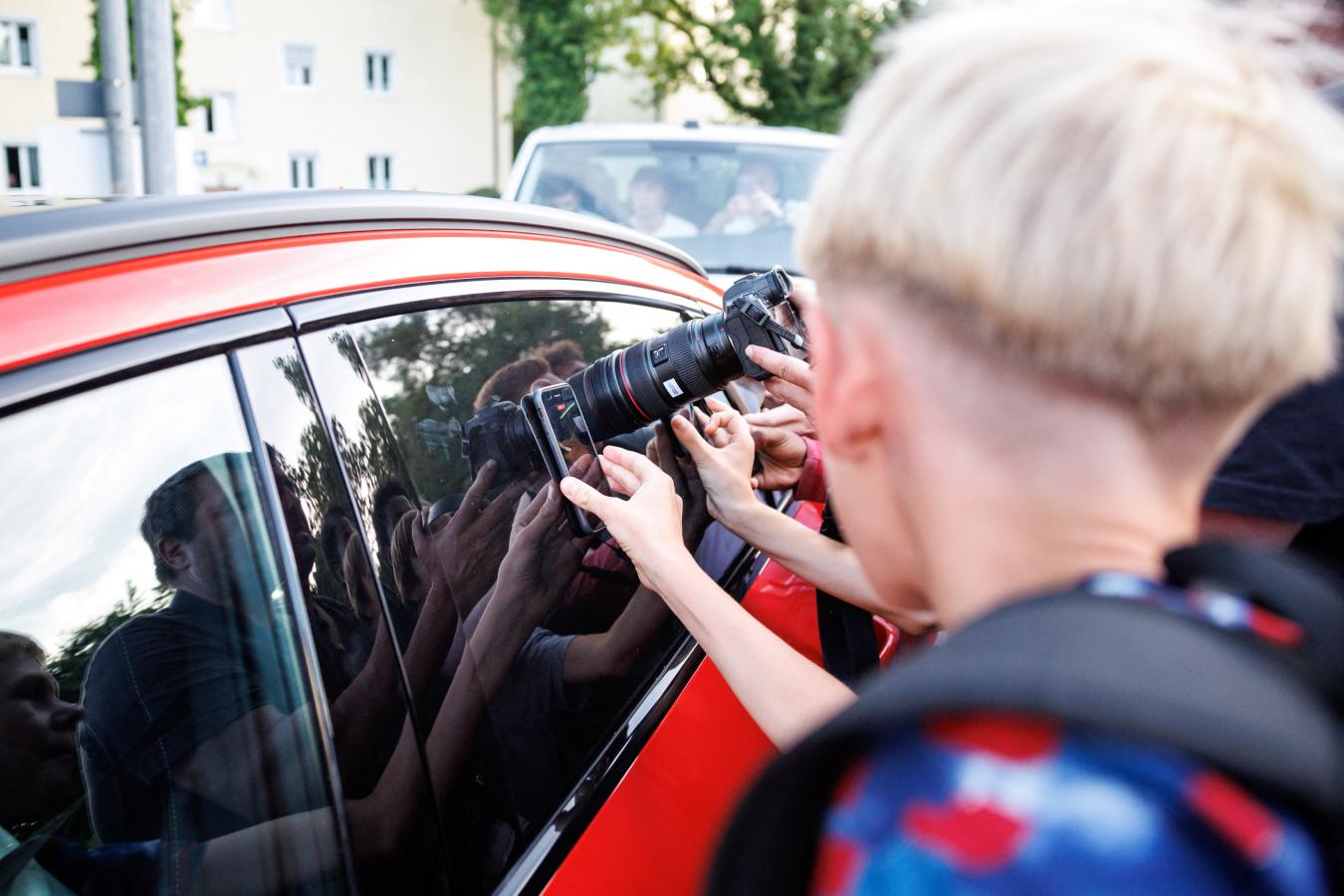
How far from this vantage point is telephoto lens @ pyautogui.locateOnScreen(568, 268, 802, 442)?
1.57m

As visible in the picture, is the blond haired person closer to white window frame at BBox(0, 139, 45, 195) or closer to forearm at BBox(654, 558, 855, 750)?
forearm at BBox(654, 558, 855, 750)

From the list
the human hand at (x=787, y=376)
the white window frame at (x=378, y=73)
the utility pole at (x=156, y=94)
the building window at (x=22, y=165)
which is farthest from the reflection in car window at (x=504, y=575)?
the white window frame at (x=378, y=73)

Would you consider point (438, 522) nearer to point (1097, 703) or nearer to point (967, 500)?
point (967, 500)

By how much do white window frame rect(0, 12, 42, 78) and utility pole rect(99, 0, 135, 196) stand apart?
20.2 meters

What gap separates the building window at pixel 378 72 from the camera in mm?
26375

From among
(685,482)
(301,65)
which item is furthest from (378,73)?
(685,482)

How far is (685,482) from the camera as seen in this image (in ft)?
6.06

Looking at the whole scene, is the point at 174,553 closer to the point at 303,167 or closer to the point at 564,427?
the point at 564,427

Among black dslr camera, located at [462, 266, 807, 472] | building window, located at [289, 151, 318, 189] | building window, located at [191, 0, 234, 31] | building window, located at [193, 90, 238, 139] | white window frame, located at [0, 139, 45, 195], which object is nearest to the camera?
black dslr camera, located at [462, 266, 807, 472]

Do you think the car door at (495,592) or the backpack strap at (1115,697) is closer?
the backpack strap at (1115,697)

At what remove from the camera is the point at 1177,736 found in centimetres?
50

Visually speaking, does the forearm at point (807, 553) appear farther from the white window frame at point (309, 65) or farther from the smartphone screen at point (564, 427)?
the white window frame at point (309, 65)

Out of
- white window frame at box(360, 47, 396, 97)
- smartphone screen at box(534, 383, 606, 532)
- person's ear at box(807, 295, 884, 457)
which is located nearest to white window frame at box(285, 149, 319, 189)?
white window frame at box(360, 47, 396, 97)

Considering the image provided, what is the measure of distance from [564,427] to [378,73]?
2767 centimetres
